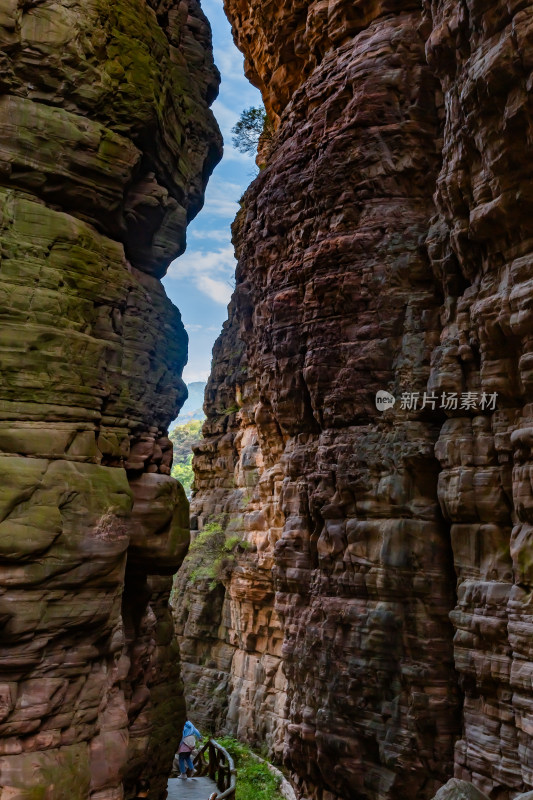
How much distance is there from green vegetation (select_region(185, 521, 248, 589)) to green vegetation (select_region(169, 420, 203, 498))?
3345 centimetres

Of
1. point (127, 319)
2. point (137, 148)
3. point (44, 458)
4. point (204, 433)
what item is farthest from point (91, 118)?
point (204, 433)

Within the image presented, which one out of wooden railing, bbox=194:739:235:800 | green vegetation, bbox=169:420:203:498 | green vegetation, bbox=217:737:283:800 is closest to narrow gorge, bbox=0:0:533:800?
wooden railing, bbox=194:739:235:800

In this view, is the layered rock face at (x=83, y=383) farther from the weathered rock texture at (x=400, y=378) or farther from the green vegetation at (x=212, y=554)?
the green vegetation at (x=212, y=554)

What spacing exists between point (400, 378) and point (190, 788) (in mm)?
10932

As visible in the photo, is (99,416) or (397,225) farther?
(397,225)

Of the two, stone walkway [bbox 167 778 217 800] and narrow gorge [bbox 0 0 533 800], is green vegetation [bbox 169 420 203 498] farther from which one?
narrow gorge [bbox 0 0 533 800]

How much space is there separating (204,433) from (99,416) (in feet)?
64.5

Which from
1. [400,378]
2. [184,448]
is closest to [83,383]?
[400,378]

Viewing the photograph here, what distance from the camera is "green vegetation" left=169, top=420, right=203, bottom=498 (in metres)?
64.7

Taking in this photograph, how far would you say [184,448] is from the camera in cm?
7219

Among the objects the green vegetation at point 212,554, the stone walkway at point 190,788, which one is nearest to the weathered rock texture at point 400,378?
the stone walkway at point 190,788

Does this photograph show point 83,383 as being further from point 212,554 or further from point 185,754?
point 212,554

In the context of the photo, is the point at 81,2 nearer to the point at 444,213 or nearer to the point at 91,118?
the point at 91,118

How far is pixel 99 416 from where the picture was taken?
399 inches
